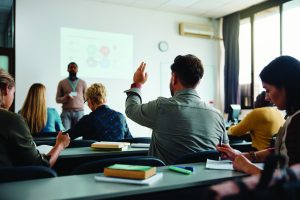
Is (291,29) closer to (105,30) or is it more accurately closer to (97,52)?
(105,30)

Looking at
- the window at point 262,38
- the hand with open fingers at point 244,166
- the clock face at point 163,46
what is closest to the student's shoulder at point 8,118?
the hand with open fingers at point 244,166

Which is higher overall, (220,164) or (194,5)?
(194,5)

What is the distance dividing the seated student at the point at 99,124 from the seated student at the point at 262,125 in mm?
1156

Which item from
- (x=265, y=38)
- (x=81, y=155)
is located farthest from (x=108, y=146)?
(x=265, y=38)

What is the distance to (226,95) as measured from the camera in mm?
7652

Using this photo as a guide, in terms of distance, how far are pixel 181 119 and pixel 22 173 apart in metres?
0.98

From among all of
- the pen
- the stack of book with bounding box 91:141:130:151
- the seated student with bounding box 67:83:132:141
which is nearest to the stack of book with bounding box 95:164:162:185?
the pen

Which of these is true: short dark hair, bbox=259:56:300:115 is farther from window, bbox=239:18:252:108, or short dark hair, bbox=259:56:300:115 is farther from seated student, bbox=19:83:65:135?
window, bbox=239:18:252:108

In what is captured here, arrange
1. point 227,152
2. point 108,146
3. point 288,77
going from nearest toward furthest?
point 288,77, point 227,152, point 108,146

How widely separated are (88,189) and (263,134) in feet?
7.88

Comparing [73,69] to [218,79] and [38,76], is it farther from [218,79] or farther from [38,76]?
[218,79]

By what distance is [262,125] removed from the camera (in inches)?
128

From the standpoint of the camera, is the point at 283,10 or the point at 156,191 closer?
the point at 156,191

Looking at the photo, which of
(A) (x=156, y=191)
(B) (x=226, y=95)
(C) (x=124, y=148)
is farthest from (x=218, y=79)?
(A) (x=156, y=191)
